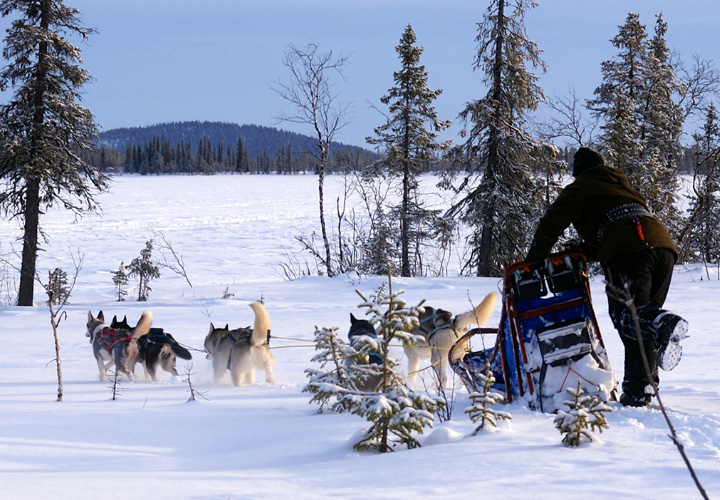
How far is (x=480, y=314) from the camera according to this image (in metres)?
6.04

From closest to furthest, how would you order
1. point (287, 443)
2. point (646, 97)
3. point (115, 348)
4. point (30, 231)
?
point (287, 443), point (115, 348), point (30, 231), point (646, 97)

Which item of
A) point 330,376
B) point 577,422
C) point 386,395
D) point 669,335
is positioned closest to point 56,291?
point 330,376

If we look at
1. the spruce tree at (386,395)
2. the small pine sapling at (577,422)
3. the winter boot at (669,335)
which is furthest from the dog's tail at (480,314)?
the small pine sapling at (577,422)

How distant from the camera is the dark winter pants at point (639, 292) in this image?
171 inches

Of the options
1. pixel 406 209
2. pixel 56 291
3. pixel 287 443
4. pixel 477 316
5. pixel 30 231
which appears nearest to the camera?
pixel 287 443

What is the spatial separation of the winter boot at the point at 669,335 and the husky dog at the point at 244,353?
363 cm

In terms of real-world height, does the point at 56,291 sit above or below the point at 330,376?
below

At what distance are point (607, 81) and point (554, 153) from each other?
8089mm

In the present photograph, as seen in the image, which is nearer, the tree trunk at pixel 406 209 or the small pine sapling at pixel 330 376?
the small pine sapling at pixel 330 376

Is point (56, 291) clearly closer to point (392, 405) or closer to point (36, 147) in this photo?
point (36, 147)

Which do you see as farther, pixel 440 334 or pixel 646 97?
pixel 646 97

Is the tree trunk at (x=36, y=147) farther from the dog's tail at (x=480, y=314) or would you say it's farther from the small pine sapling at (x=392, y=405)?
the small pine sapling at (x=392, y=405)

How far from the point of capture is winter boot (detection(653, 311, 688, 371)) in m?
3.97

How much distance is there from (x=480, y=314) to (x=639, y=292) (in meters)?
1.78
